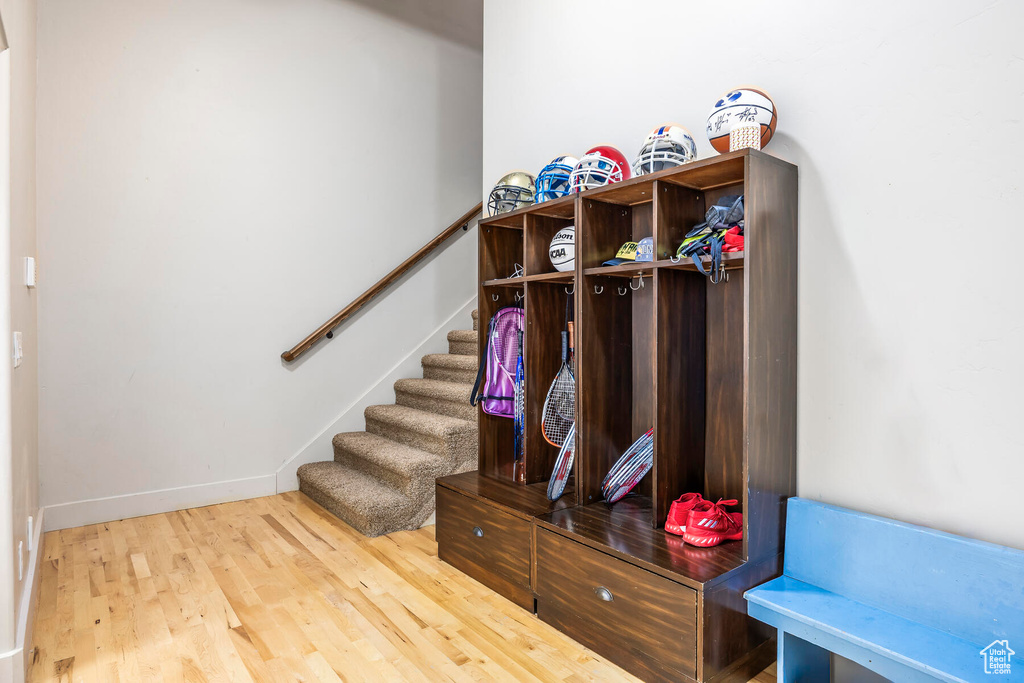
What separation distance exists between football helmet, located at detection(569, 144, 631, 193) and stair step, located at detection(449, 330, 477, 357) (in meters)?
1.89

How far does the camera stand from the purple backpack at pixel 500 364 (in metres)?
2.84

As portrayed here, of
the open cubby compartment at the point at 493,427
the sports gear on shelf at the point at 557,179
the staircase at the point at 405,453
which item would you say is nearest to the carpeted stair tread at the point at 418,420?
the staircase at the point at 405,453

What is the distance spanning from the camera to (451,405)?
3.67m

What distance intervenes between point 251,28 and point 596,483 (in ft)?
11.4

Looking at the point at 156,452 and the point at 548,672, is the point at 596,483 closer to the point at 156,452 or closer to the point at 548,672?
the point at 548,672

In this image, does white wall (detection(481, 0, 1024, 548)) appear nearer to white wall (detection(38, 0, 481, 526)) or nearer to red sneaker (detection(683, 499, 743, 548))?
red sneaker (detection(683, 499, 743, 548))

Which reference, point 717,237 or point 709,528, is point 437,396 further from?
point 717,237

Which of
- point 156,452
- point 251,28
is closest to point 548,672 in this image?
point 156,452

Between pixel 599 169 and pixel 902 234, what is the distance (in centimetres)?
108

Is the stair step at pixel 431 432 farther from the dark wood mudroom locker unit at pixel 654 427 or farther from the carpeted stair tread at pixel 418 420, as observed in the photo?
the dark wood mudroom locker unit at pixel 654 427

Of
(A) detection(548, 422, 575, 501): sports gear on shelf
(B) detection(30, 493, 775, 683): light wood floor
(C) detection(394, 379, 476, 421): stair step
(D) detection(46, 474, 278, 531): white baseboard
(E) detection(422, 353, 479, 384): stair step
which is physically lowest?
(B) detection(30, 493, 775, 683): light wood floor

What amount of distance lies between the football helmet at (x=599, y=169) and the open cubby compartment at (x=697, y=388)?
53 centimetres

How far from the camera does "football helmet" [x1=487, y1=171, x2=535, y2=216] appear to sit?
2.73m

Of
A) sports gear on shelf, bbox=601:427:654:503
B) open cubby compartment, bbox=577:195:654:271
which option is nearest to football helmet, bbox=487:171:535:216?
open cubby compartment, bbox=577:195:654:271
